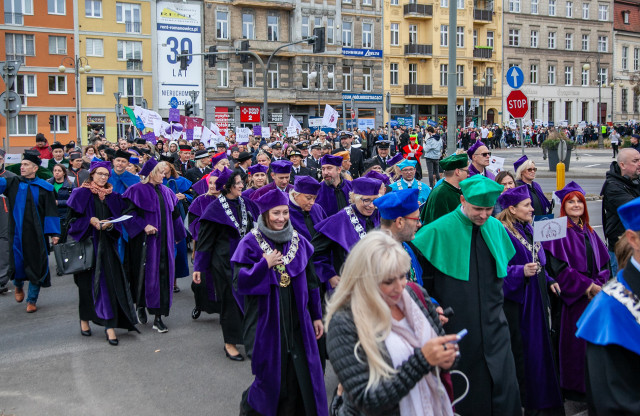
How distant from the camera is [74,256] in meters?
8.02

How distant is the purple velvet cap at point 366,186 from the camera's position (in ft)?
19.8

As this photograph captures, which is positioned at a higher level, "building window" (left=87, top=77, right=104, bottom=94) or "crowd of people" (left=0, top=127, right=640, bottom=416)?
"building window" (left=87, top=77, right=104, bottom=94)

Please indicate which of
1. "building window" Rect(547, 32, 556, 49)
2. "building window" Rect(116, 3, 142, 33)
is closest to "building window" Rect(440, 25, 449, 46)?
"building window" Rect(547, 32, 556, 49)

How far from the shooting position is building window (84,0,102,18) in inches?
1924

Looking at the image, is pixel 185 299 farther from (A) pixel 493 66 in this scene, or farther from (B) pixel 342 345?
(A) pixel 493 66

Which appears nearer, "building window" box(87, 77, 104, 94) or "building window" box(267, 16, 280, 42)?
"building window" box(87, 77, 104, 94)

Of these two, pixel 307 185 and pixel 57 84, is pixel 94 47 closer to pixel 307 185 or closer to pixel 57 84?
pixel 57 84

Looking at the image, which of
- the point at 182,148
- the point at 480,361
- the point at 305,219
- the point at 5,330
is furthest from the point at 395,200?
the point at 182,148

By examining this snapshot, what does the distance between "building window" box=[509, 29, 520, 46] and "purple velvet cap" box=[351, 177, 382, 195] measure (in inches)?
2523

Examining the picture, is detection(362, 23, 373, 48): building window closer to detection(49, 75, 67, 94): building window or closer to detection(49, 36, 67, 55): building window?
detection(49, 36, 67, 55): building window

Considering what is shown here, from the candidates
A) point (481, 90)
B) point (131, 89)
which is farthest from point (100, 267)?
point (481, 90)

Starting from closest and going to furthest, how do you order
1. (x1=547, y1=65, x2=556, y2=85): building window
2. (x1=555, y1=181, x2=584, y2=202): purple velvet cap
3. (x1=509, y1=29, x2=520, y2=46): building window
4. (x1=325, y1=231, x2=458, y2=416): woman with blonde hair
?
(x1=325, y1=231, x2=458, y2=416): woman with blonde hair < (x1=555, y1=181, x2=584, y2=202): purple velvet cap < (x1=509, y1=29, x2=520, y2=46): building window < (x1=547, y1=65, x2=556, y2=85): building window

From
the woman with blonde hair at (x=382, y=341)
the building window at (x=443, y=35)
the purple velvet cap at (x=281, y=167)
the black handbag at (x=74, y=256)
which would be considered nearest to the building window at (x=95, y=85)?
the building window at (x=443, y=35)

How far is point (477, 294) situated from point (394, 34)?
188ft
